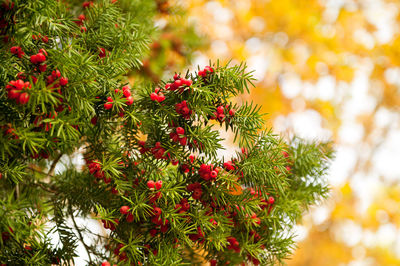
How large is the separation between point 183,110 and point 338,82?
1917 mm

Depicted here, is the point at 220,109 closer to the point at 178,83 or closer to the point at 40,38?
the point at 178,83

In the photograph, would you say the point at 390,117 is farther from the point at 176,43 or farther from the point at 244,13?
Answer: the point at 176,43

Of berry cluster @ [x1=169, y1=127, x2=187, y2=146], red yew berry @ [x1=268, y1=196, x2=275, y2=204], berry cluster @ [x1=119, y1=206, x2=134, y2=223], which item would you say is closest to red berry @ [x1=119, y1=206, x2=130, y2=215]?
berry cluster @ [x1=119, y1=206, x2=134, y2=223]

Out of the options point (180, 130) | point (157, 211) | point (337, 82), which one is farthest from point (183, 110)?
point (337, 82)

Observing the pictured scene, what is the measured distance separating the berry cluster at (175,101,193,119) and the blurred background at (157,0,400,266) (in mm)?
1456

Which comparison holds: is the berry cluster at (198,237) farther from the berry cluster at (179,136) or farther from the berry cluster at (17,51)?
the berry cluster at (17,51)

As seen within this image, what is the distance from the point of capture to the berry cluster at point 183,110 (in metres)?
0.44

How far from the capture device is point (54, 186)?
0.61 metres

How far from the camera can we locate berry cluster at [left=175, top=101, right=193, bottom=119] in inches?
17.2

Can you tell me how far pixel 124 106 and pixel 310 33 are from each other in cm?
171

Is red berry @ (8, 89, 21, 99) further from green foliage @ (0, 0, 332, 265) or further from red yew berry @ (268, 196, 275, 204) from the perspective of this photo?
red yew berry @ (268, 196, 275, 204)

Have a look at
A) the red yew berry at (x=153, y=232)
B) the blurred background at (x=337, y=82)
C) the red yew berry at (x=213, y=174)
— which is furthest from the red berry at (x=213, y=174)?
the blurred background at (x=337, y=82)

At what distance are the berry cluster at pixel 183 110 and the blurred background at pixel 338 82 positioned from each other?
146cm

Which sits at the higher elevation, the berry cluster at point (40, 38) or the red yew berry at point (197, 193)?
the berry cluster at point (40, 38)
